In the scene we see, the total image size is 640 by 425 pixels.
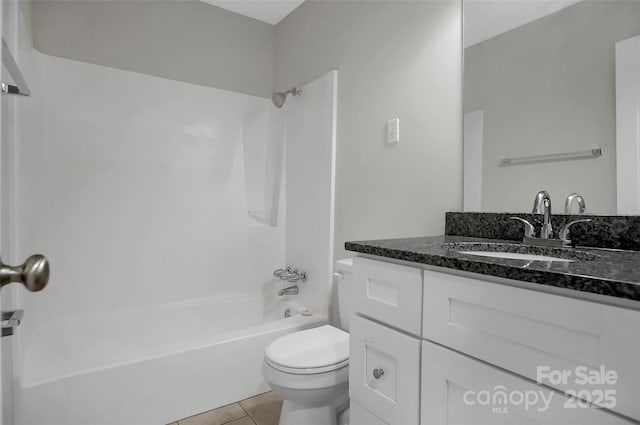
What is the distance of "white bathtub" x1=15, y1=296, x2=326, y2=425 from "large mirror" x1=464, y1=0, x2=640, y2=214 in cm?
130

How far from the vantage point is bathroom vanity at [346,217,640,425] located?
0.61 meters

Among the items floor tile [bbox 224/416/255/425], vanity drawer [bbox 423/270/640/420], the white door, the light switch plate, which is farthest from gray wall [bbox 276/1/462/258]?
floor tile [bbox 224/416/255/425]

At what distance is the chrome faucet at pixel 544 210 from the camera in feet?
3.82

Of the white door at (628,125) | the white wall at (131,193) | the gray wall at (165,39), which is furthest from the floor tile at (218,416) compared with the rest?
the gray wall at (165,39)

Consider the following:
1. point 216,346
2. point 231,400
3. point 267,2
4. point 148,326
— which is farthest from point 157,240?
point 267,2

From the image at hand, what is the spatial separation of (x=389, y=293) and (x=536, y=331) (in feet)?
1.28

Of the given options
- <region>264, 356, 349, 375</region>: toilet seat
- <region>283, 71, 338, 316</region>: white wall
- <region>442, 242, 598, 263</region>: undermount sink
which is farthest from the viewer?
<region>283, 71, 338, 316</region>: white wall

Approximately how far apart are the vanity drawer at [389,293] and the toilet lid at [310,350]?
38 centimetres

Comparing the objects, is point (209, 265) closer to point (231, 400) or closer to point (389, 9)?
point (231, 400)

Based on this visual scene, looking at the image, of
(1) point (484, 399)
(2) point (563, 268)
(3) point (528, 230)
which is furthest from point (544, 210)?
(1) point (484, 399)

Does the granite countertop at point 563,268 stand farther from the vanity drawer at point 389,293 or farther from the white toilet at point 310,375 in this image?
the white toilet at point 310,375

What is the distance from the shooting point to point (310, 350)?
4.79 feet

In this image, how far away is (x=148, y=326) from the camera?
223 cm

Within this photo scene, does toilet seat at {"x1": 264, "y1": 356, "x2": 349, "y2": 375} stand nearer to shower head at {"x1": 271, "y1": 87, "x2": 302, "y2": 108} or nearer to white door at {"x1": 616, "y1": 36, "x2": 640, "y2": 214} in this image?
white door at {"x1": 616, "y1": 36, "x2": 640, "y2": 214}
